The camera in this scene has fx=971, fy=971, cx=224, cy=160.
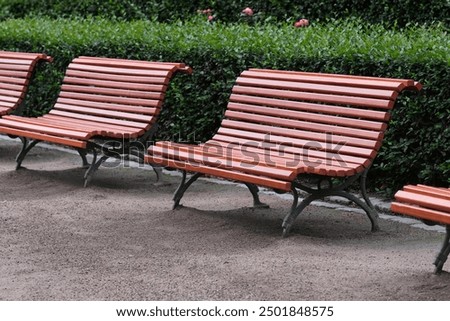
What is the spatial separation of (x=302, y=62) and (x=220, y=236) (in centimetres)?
198

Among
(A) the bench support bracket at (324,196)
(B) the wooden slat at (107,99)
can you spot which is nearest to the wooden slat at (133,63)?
(B) the wooden slat at (107,99)

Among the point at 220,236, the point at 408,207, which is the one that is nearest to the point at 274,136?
the point at 220,236

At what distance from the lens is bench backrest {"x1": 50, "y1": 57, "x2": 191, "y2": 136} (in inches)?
310

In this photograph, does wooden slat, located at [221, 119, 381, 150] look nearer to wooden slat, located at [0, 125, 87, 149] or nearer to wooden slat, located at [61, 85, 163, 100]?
wooden slat, located at [61, 85, 163, 100]

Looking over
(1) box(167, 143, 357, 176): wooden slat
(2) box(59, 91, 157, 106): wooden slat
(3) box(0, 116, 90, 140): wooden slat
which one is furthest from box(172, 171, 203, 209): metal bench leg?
(2) box(59, 91, 157, 106): wooden slat

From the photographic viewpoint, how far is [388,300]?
4.97 m

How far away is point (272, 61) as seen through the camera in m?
7.86

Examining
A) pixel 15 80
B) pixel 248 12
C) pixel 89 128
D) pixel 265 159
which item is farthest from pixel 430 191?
pixel 248 12

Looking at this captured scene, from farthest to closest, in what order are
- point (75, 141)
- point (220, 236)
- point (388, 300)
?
point (75, 141), point (220, 236), point (388, 300)

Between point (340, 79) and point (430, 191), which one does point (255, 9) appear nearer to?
point (340, 79)

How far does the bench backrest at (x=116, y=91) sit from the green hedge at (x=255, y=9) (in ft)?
9.45

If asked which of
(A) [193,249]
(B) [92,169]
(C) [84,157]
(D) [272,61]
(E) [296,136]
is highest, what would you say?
(D) [272,61]

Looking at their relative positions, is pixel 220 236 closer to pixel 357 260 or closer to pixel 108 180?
pixel 357 260

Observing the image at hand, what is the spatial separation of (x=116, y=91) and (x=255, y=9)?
375cm
